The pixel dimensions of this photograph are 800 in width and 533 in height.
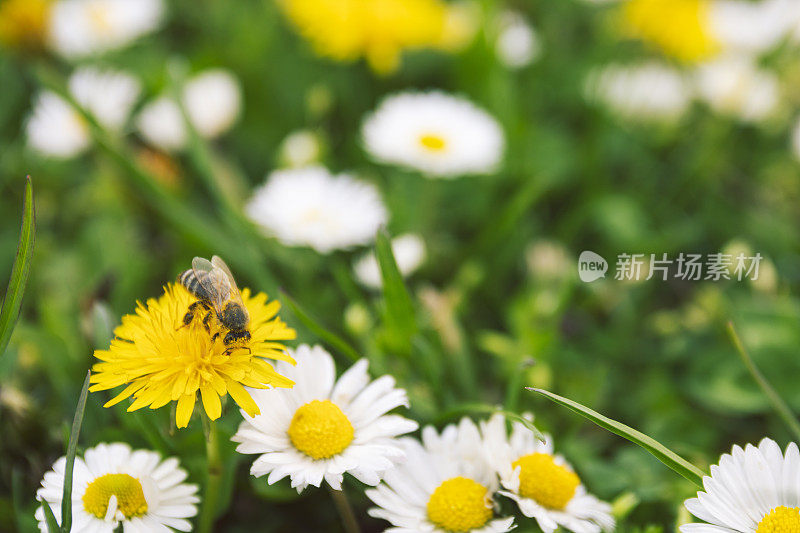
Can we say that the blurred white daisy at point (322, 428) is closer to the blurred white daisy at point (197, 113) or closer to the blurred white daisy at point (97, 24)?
the blurred white daisy at point (197, 113)

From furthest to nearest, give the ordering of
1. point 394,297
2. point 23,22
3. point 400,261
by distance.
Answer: point 23,22, point 400,261, point 394,297

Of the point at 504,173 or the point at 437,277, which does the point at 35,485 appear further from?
the point at 504,173

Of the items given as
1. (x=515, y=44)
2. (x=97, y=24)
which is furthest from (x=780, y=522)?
(x=97, y=24)

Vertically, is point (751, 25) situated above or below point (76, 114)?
above

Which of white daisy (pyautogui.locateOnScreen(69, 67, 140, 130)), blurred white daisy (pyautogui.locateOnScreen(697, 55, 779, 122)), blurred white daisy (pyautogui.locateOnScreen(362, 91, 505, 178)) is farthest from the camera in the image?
blurred white daisy (pyautogui.locateOnScreen(697, 55, 779, 122))

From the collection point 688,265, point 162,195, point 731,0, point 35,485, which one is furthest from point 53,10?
point 731,0

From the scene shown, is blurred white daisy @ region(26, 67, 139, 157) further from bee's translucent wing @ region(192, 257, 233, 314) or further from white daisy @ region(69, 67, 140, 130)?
bee's translucent wing @ region(192, 257, 233, 314)

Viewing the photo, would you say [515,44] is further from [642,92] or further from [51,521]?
[51,521]

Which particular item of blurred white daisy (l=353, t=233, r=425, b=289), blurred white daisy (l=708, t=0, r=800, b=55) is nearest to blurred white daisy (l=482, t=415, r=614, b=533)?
blurred white daisy (l=353, t=233, r=425, b=289)
